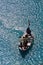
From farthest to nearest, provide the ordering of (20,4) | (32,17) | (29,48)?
(20,4) < (32,17) < (29,48)

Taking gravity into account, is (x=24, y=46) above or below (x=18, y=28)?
below

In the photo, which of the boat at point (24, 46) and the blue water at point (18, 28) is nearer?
the blue water at point (18, 28)

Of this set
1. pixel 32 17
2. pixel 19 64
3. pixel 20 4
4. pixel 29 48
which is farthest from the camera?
pixel 20 4

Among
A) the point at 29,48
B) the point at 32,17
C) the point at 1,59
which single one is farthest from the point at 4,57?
the point at 32,17

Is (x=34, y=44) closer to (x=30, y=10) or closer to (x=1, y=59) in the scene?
(x=1, y=59)

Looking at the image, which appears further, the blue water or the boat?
the boat

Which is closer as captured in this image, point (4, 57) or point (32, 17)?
point (4, 57)

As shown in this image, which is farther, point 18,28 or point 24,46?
point 18,28
